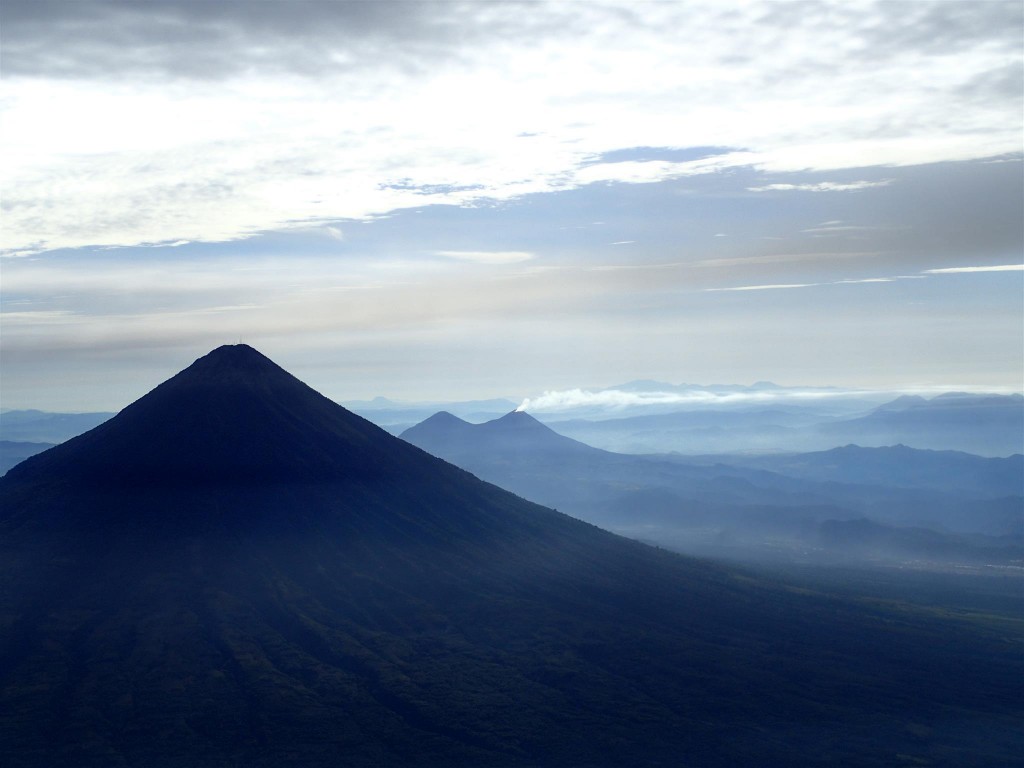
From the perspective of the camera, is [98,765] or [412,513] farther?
[412,513]

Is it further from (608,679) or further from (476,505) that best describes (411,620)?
(476,505)

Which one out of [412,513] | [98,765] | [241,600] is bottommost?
[98,765]

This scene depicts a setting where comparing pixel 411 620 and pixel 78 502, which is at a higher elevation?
pixel 78 502

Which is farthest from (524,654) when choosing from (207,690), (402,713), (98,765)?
(98,765)

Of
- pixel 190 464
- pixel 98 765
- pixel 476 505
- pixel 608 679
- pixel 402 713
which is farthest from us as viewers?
pixel 476 505

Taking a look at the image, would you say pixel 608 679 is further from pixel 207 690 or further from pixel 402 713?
pixel 207 690

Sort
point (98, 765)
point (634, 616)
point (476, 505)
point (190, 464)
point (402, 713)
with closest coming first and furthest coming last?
point (98, 765) → point (402, 713) → point (634, 616) → point (190, 464) → point (476, 505)
